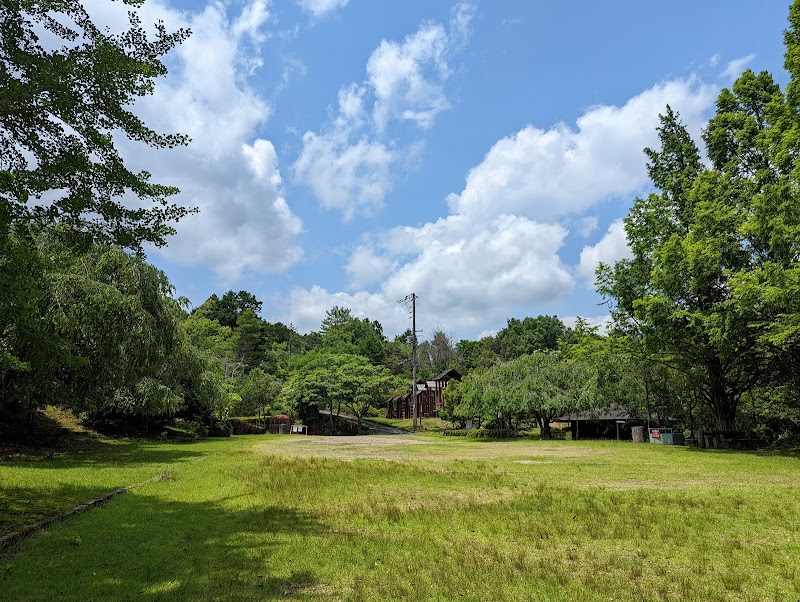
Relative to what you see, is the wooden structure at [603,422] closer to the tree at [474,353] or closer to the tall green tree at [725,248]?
the tall green tree at [725,248]

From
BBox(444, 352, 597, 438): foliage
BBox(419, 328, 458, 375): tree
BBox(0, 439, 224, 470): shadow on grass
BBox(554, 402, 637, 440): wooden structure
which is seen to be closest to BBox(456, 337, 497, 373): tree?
BBox(419, 328, 458, 375): tree

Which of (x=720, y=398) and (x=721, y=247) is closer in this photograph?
(x=721, y=247)

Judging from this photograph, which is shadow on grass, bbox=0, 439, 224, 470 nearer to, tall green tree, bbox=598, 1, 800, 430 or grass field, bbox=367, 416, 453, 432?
tall green tree, bbox=598, 1, 800, 430

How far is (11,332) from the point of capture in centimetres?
1286

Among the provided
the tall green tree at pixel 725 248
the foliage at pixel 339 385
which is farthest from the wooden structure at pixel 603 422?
the foliage at pixel 339 385

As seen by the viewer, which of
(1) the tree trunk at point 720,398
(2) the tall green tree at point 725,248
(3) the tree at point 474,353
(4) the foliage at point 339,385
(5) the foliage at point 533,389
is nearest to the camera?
(2) the tall green tree at point 725,248

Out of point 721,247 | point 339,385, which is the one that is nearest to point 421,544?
point 721,247

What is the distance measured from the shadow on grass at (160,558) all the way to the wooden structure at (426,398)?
187 ft

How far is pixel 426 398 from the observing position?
226ft

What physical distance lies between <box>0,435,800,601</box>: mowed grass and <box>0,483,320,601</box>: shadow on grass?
28 millimetres

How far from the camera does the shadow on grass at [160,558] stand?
500cm

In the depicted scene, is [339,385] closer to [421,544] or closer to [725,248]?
[725,248]

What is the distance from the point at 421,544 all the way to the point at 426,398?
207 feet

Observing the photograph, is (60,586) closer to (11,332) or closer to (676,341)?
(11,332)
